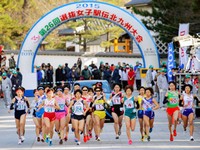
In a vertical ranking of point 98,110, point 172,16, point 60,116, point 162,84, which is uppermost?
point 172,16

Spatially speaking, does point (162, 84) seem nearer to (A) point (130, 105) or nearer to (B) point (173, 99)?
(B) point (173, 99)

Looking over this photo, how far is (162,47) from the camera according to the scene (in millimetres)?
57094

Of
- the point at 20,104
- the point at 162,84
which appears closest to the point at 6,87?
the point at 162,84

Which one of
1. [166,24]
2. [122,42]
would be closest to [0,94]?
[166,24]

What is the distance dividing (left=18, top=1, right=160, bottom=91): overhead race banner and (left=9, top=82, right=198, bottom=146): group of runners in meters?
19.0

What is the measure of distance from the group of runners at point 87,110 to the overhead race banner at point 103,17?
19000 millimetres

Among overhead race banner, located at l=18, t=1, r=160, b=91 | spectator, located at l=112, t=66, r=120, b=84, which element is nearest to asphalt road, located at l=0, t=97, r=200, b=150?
overhead race banner, located at l=18, t=1, r=160, b=91

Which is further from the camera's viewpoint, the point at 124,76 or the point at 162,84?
the point at 124,76

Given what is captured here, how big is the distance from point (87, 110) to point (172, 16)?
23032mm

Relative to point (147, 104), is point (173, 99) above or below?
above

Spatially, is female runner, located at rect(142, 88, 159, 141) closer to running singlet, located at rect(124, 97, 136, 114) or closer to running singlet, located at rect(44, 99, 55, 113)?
running singlet, located at rect(124, 97, 136, 114)

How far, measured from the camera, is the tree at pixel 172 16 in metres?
38.6

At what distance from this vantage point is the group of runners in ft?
62.8

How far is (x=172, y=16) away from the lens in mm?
41625
